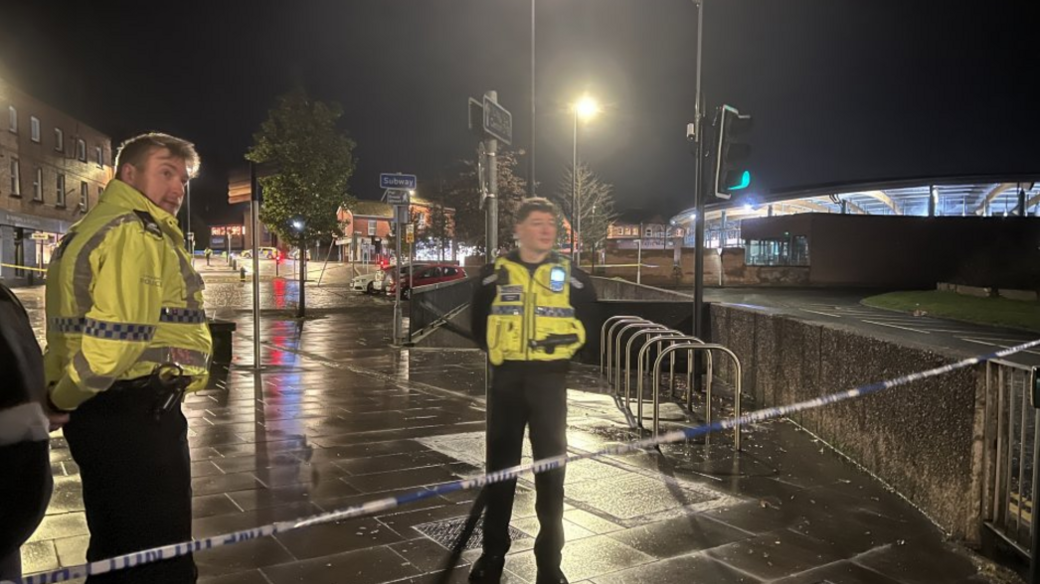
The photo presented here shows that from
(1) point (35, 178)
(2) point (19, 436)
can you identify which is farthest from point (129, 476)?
(1) point (35, 178)

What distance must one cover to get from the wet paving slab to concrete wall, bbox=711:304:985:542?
0.63 ft

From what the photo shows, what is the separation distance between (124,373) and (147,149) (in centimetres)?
90

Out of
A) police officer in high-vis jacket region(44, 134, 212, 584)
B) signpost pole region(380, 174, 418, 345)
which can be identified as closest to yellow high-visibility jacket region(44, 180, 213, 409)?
police officer in high-vis jacket region(44, 134, 212, 584)

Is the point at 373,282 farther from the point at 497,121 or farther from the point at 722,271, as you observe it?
the point at 497,121

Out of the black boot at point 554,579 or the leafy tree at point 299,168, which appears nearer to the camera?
the black boot at point 554,579

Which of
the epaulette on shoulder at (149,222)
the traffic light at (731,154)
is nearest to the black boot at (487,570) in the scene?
the epaulette on shoulder at (149,222)

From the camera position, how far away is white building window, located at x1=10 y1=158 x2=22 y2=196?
37428mm

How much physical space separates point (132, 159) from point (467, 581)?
261 centimetres

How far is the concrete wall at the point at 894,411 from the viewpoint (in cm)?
468

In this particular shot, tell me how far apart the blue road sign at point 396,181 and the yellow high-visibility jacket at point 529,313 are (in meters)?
10.2

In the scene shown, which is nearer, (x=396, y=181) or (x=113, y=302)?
(x=113, y=302)

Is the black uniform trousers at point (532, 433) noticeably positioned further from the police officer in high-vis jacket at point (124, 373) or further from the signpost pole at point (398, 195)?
the signpost pole at point (398, 195)

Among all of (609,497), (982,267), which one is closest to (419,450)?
(609,497)

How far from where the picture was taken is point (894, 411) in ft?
18.6
